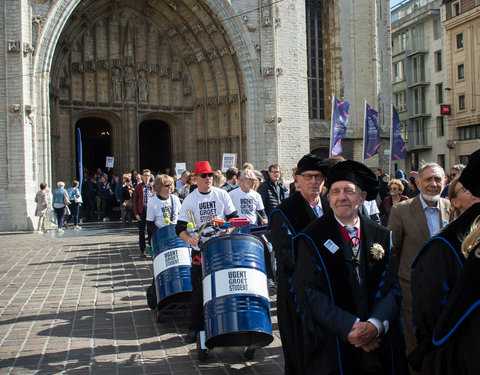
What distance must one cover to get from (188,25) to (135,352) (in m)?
19.9

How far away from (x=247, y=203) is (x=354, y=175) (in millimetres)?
4607

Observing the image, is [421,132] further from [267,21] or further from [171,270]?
[171,270]

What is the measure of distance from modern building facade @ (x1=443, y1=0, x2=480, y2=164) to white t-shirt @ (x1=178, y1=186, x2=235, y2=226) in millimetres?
36568

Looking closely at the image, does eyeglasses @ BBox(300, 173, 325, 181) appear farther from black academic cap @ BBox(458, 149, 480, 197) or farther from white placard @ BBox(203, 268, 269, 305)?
black academic cap @ BBox(458, 149, 480, 197)

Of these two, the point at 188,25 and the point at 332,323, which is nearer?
the point at 332,323

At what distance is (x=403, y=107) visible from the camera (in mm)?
47906

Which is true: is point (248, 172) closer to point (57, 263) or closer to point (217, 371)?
point (217, 371)

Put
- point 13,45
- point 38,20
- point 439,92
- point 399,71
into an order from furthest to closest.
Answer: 1. point 399,71
2. point 439,92
3. point 38,20
4. point 13,45

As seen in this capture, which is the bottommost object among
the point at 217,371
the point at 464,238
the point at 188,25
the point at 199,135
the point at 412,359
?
the point at 217,371

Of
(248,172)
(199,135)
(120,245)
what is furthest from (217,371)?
(199,135)

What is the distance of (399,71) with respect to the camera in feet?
160

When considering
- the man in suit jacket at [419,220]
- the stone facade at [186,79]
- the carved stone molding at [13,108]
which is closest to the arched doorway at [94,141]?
the stone facade at [186,79]

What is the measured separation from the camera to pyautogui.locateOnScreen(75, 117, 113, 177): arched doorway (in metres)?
25.8

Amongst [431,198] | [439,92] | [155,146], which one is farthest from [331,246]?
[439,92]
